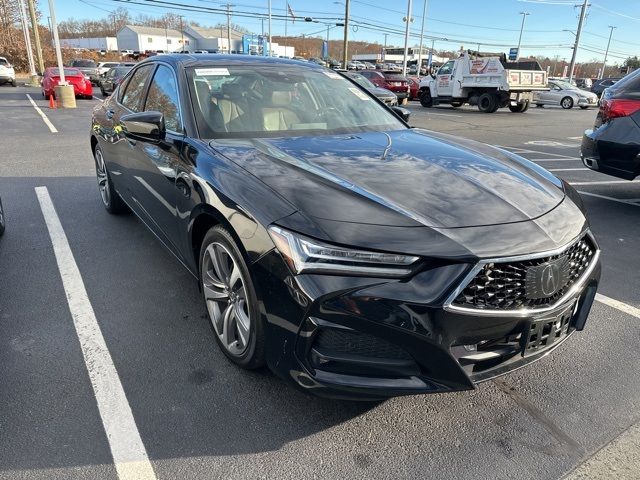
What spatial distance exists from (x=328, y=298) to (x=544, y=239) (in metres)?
0.98

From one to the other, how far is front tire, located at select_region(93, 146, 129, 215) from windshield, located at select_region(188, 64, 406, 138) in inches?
83.7

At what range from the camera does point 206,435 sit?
2217 mm

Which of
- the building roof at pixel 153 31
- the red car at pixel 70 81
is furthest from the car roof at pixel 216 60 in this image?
the building roof at pixel 153 31

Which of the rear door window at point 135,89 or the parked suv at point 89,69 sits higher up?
the rear door window at point 135,89

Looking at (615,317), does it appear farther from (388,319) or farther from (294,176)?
(294,176)

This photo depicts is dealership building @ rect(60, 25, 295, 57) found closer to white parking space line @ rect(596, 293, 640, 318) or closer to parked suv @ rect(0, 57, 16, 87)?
parked suv @ rect(0, 57, 16, 87)

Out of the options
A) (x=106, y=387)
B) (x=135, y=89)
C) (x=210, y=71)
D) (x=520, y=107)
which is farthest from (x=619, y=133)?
(x=520, y=107)

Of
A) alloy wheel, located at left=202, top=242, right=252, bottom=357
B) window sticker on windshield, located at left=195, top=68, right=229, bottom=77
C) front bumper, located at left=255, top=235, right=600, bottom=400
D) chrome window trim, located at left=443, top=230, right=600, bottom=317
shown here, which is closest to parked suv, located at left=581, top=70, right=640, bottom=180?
chrome window trim, located at left=443, top=230, right=600, bottom=317

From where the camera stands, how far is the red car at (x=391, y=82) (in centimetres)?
2394

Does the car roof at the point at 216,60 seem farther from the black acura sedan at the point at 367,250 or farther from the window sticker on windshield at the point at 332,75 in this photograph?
the black acura sedan at the point at 367,250

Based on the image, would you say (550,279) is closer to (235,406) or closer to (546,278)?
(546,278)

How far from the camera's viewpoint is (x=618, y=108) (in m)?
5.27

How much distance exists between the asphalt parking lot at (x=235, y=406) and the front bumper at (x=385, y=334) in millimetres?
377

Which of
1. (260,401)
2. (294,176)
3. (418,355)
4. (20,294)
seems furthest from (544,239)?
(20,294)
